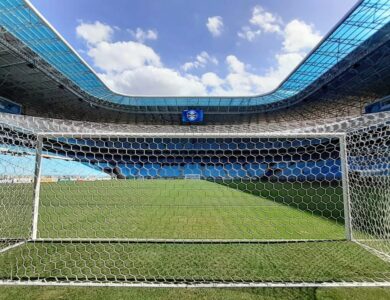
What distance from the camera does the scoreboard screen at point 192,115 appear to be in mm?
31094

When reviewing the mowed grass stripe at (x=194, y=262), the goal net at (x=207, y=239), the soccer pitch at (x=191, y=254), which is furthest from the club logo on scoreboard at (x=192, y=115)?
the mowed grass stripe at (x=194, y=262)

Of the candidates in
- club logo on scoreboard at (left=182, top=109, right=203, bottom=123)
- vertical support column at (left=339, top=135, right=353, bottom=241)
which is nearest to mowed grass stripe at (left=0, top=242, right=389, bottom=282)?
vertical support column at (left=339, top=135, right=353, bottom=241)

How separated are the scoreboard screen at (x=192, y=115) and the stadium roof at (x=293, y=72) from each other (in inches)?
97.7

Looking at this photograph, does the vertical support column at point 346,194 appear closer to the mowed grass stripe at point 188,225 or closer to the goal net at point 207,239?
the goal net at point 207,239

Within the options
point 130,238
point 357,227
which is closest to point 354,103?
point 357,227

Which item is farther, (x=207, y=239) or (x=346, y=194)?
(x=207, y=239)

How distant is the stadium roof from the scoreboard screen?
2481 millimetres

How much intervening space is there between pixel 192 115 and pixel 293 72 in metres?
13.2

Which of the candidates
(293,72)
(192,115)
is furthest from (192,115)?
(293,72)

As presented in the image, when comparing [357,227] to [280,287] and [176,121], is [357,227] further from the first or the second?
[176,121]

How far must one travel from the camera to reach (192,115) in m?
31.2

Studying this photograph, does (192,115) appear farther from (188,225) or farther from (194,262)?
(194,262)

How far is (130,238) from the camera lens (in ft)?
11.9

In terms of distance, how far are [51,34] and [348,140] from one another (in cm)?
1652
